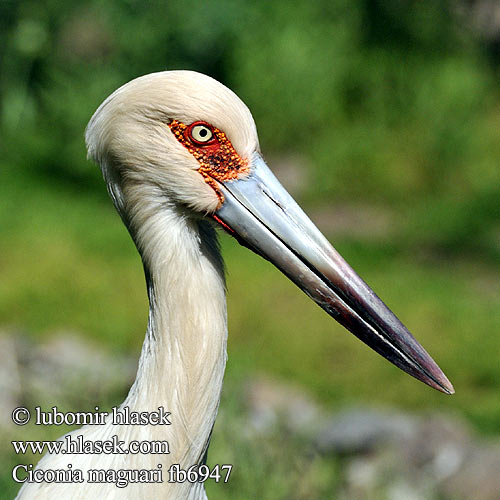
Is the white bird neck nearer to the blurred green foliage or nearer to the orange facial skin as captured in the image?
the orange facial skin

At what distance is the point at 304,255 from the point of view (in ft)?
6.99

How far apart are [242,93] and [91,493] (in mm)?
6915

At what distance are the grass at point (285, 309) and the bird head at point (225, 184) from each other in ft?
7.31

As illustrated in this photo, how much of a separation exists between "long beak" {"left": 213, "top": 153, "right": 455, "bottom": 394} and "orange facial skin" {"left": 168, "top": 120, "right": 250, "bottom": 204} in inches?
0.8

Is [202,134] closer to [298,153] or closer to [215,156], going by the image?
[215,156]

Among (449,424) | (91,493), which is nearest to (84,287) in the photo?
(449,424)

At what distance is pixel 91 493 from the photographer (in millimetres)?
2199

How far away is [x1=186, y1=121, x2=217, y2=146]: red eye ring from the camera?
82.2 inches

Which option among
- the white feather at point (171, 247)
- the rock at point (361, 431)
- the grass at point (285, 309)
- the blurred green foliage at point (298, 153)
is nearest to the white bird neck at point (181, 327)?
the white feather at point (171, 247)

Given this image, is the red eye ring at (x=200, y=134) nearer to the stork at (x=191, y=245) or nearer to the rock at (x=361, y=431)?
the stork at (x=191, y=245)

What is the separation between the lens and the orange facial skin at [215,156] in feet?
6.90

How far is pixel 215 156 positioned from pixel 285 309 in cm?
415

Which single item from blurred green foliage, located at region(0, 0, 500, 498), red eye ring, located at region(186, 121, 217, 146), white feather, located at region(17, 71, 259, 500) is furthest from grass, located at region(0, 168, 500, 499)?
red eye ring, located at region(186, 121, 217, 146)

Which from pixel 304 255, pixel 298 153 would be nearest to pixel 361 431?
pixel 304 255
